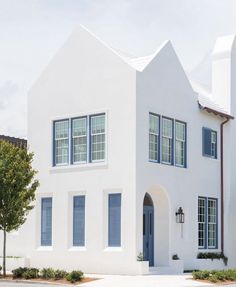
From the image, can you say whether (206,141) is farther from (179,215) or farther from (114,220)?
(114,220)

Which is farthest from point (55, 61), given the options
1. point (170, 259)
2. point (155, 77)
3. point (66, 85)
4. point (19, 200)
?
point (170, 259)

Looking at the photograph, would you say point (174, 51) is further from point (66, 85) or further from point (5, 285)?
point (5, 285)

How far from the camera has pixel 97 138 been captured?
29625mm

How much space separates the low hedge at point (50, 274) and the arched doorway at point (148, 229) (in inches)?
198

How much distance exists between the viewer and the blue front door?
3014 centimetres

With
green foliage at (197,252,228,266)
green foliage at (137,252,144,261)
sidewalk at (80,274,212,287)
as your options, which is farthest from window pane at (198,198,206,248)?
green foliage at (137,252,144,261)

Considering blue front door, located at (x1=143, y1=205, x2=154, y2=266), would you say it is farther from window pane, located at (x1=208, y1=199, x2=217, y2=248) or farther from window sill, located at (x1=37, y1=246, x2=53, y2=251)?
window sill, located at (x1=37, y1=246, x2=53, y2=251)

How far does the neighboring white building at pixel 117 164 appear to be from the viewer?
28469 mm

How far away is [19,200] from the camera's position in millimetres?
27547

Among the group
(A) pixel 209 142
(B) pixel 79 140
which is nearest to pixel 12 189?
(B) pixel 79 140

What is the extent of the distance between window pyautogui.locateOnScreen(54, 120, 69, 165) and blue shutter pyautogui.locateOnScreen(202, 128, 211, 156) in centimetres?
674

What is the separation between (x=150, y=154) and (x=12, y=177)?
6.00 meters

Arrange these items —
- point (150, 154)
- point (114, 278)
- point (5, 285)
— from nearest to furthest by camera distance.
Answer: point (5, 285), point (114, 278), point (150, 154)

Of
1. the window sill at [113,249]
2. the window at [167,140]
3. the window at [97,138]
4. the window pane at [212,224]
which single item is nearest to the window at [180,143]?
the window at [167,140]
